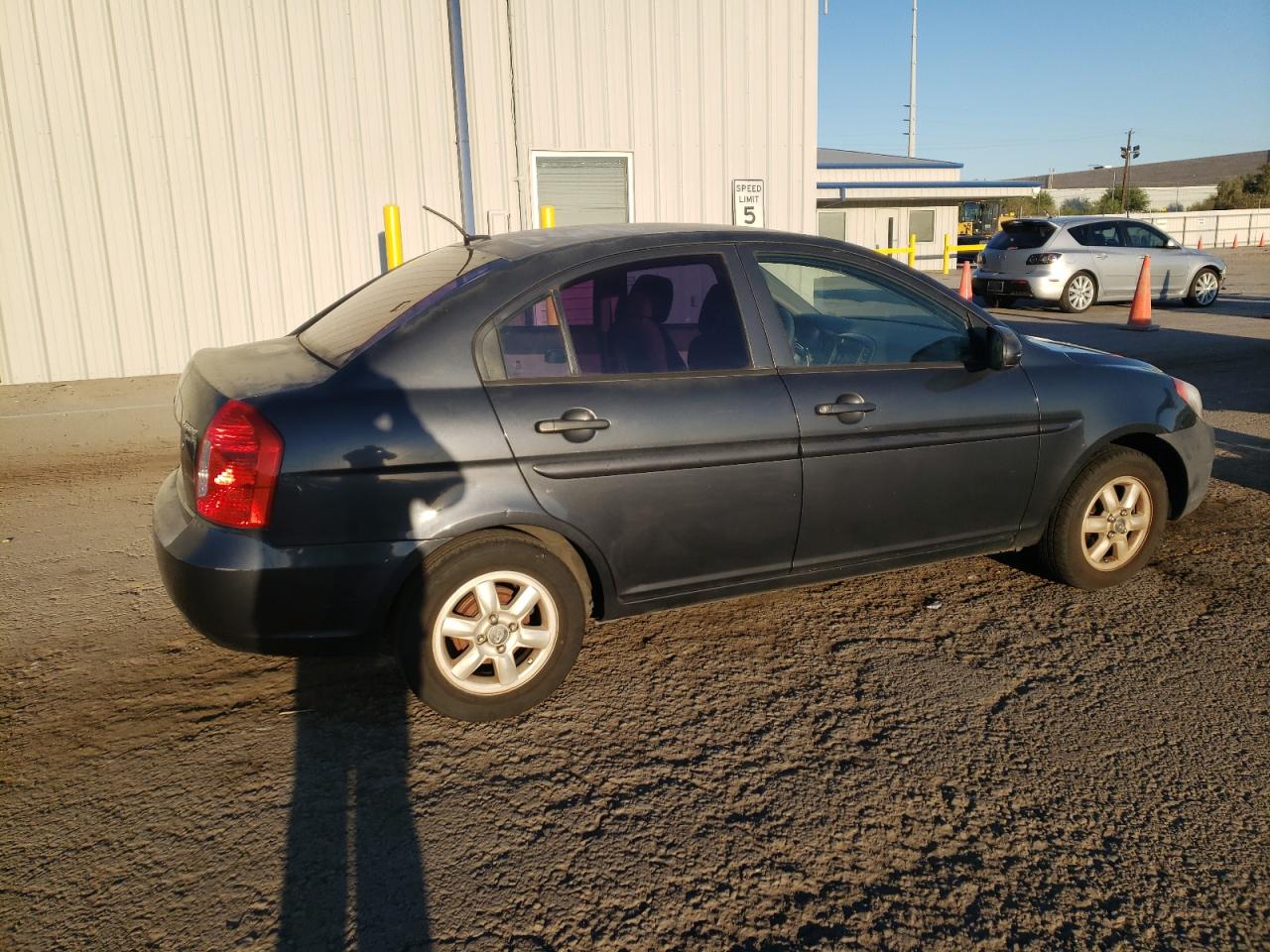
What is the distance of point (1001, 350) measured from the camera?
146 inches

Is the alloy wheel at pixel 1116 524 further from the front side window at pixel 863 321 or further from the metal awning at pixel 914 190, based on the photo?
the metal awning at pixel 914 190

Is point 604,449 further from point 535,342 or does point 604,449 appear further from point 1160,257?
point 1160,257

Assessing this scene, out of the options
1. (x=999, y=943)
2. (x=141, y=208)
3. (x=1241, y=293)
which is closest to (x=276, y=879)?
(x=999, y=943)

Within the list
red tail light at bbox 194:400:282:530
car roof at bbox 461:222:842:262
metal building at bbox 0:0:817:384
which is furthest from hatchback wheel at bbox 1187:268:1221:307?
red tail light at bbox 194:400:282:530

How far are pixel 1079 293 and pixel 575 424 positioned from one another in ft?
48.4

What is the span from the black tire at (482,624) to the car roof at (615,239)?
1058mm

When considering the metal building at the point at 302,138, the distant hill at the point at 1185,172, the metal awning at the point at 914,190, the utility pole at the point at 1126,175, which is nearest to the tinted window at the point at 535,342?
the metal building at the point at 302,138

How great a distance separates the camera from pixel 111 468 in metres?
6.62

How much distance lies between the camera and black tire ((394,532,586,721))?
297 centimetres

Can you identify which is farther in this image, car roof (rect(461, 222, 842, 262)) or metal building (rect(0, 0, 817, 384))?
metal building (rect(0, 0, 817, 384))

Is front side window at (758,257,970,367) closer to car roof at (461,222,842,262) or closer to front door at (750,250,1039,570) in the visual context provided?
front door at (750,250,1039,570)

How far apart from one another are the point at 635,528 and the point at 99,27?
989 centimetres

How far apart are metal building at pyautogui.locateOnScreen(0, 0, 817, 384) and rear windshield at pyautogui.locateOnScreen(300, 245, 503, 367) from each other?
301 inches

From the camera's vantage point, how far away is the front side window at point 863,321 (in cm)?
370
